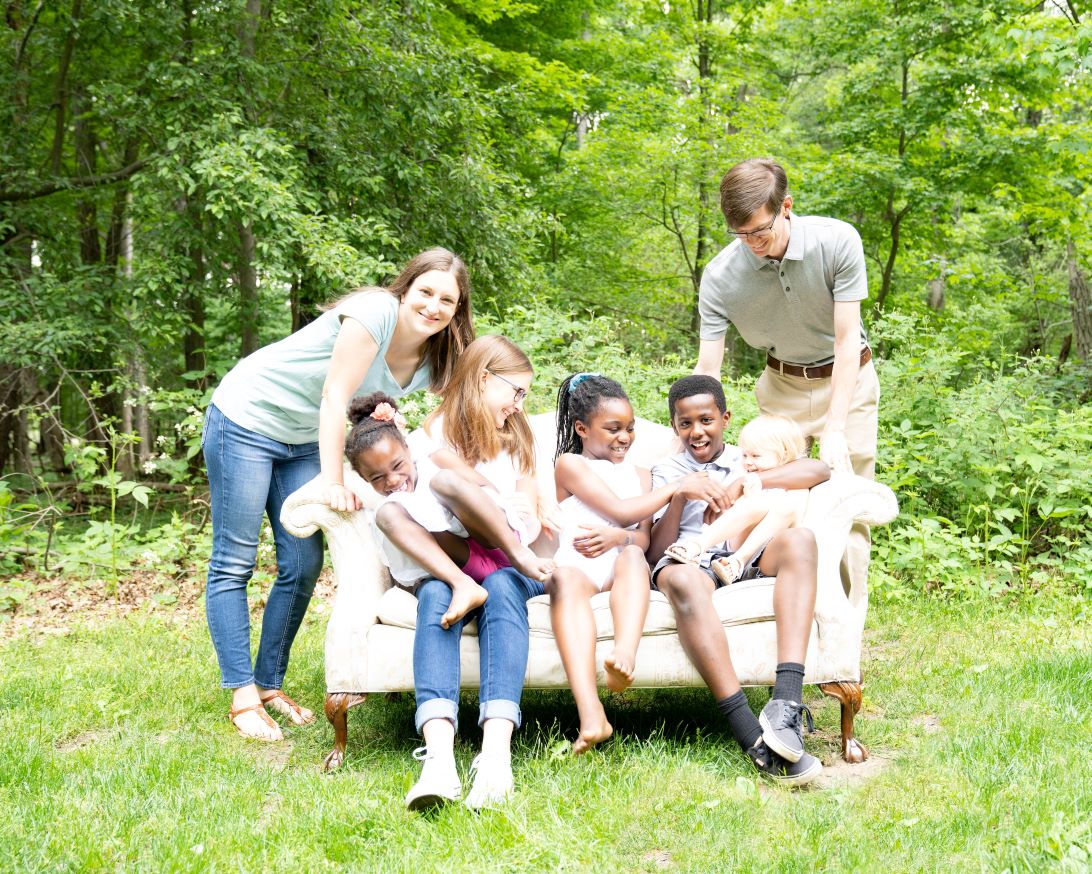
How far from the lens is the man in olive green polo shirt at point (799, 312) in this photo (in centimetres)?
342

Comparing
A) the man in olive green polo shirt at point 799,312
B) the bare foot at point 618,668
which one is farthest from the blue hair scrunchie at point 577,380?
the bare foot at point 618,668

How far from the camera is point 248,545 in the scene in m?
3.48

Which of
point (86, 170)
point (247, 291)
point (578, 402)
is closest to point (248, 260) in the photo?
point (247, 291)

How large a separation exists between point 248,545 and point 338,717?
2.48 feet

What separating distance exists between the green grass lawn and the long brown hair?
1321mm

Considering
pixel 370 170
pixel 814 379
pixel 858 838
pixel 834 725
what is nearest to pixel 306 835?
pixel 858 838

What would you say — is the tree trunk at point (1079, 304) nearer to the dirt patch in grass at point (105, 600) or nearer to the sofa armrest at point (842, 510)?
the sofa armrest at point (842, 510)

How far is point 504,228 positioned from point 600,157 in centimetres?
338

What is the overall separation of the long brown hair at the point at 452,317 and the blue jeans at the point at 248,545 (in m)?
→ 0.57

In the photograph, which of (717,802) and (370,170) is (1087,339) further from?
(717,802)

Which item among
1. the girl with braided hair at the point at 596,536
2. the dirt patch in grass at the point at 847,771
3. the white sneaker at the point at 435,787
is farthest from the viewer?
the girl with braided hair at the point at 596,536

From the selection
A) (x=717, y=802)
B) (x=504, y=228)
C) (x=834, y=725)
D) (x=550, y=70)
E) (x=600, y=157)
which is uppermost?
(x=550, y=70)

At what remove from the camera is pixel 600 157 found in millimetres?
11852

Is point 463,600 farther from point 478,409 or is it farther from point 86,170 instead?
point 86,170
